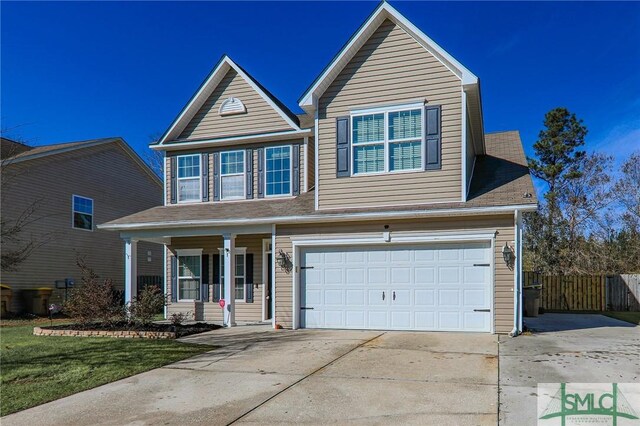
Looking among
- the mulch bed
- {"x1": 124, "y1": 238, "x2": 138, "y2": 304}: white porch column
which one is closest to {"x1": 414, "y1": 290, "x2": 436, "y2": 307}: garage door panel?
the mulch bed

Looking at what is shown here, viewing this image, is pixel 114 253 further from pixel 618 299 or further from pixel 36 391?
pixel 618 299

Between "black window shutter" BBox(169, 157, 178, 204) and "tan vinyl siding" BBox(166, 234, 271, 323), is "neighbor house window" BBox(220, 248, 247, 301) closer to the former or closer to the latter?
"tan vinyl siding" BBox(166, 234, 271, 323)

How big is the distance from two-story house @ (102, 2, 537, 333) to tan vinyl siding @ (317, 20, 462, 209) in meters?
0.03

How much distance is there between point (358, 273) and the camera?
38.3 ft

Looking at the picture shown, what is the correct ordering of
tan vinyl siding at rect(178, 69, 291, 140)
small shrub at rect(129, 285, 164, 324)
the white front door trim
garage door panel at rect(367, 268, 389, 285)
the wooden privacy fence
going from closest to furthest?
1. the white front door trim
2. garage door panel at rect(367, 268, 389, 285)
3. small shrub at rect(129, 285, 164, 324)
4. tan vinyl siding at rect(178, 69, 291, 140)
5. the wooden privacy fence

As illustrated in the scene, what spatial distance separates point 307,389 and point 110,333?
6.95 meters

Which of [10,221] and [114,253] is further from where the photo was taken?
[114,253]

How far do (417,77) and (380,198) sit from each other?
3.00m

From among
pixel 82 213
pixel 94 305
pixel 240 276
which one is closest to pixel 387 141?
pixel 240 276

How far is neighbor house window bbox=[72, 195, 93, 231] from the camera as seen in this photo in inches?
803

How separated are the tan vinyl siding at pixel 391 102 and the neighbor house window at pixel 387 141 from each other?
0.83ft

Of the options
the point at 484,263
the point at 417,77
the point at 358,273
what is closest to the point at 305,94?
the point at 417,77

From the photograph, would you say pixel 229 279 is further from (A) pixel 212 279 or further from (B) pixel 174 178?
(B) pixel 174 178

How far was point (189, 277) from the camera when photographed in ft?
49.0
